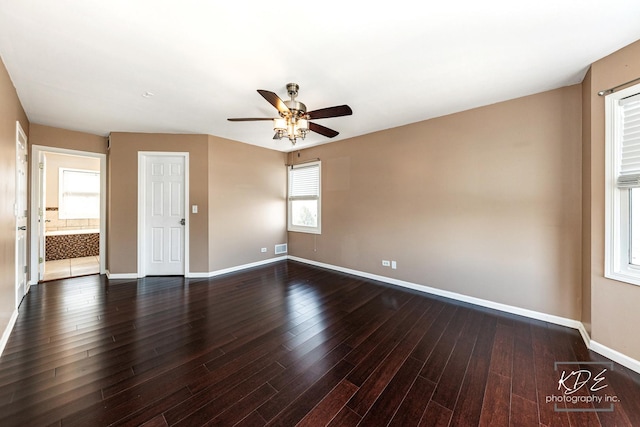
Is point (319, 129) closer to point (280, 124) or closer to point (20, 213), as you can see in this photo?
point (280, 124)

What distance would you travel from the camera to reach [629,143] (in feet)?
6.26

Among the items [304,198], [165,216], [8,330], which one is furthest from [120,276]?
[304,198]

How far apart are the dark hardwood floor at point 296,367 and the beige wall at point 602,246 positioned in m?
0.24

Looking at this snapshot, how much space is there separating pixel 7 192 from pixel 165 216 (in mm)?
1899

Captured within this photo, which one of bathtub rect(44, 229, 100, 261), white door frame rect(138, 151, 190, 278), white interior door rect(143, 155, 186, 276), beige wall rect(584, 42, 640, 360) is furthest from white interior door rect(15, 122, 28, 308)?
beige wall rect(584, 42, 640, 360)

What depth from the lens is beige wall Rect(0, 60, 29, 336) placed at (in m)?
2.12

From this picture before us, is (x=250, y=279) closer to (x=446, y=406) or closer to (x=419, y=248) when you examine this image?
(x=419, y=248)

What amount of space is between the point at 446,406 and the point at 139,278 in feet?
15.0

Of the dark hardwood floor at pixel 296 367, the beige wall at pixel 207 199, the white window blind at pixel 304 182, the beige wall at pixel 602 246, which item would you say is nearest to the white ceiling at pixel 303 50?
the beige wall at pixel 602 246

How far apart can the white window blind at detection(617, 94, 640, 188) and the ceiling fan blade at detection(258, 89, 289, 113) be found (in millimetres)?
2819

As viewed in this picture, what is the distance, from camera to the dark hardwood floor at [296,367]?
1.45 m

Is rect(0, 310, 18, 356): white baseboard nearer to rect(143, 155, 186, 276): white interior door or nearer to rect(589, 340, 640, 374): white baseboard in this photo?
rect(143, 155, 186, 276): white interior door

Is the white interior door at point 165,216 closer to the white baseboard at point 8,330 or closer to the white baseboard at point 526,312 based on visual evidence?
the white baseboard at point 8,330

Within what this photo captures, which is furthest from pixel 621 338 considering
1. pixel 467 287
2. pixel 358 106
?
pixel 358 106
